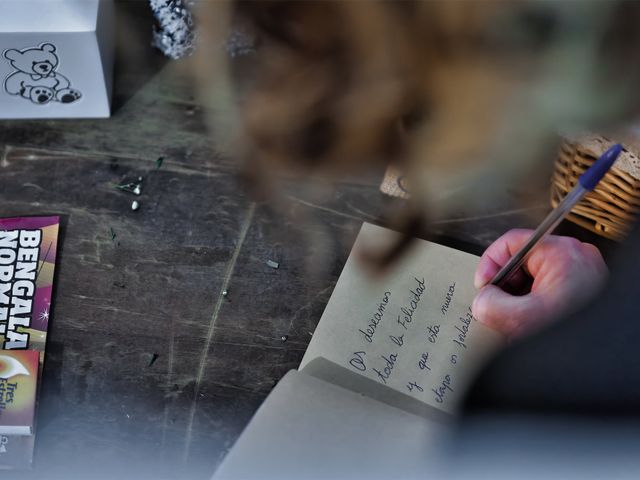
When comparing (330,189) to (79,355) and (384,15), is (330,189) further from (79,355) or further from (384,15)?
(79,355)

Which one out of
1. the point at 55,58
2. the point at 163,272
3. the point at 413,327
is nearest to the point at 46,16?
the point at 55,58

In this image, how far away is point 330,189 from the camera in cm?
66

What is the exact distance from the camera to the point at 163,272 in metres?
0.61

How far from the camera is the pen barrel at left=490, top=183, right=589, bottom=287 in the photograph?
0.49m

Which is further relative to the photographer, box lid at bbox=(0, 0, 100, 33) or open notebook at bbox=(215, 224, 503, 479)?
box lid at bbox=(0, 0, 100, 33)

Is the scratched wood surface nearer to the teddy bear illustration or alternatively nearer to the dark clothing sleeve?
the teddy bear illustration

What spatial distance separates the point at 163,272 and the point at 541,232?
1.06 feet

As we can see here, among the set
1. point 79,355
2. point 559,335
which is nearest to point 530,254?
point 559,335

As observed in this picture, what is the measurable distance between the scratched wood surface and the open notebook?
0.03m

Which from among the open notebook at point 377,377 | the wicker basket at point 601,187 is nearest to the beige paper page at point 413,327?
the open notebook at point 377,377

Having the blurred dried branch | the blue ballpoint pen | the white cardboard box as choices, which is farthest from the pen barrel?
the white cardboard box

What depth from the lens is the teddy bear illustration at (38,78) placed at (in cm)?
61

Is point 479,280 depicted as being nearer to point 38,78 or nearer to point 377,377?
point 377,377

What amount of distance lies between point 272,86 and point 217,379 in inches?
11.7
